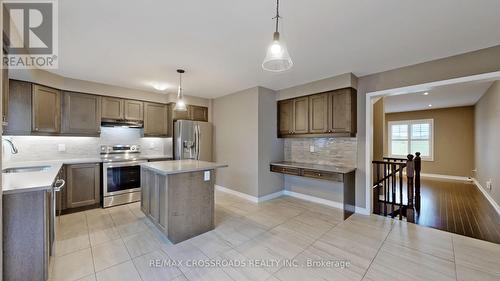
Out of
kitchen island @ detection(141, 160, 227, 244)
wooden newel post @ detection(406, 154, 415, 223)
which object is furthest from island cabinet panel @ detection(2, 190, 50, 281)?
wooden newel post @ detection(406, 154, 415, 223)

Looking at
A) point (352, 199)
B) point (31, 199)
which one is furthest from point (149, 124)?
point (352, 199)

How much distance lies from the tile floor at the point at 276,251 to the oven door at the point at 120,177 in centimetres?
62

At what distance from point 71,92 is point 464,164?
36.6 ft

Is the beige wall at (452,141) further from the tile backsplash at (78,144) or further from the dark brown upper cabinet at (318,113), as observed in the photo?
the tile backsplash at (78,144)

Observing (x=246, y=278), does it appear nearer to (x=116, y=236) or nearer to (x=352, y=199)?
(x=116, y=236)

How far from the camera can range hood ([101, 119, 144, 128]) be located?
4.22 m

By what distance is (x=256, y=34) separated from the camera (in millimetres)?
2250

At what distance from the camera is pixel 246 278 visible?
1948mm

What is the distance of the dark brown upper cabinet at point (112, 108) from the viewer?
4.20 meters

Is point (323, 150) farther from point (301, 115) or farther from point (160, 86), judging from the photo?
point (160, 86)

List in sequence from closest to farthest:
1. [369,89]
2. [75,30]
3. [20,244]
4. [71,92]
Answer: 1. [20,244]
2. [75,30]
3. [369,89]
4. [71,92]

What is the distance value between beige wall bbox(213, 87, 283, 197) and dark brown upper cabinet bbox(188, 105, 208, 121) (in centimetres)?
60

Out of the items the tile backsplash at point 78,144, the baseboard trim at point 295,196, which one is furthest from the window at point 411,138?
the tile backsplash at point 78,144

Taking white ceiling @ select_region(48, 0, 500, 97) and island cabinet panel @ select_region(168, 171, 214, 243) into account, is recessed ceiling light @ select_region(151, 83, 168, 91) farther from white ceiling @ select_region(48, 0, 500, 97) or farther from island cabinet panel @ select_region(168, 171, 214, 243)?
island cabinet panel @ select_region(168, 171, 214, 243)
